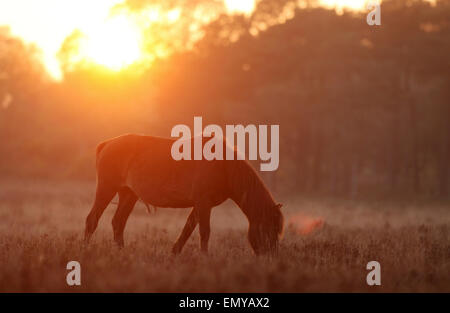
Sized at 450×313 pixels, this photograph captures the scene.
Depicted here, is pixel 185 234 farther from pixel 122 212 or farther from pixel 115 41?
pixel 115 41

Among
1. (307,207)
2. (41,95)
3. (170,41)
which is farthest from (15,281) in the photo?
A: (41,95)

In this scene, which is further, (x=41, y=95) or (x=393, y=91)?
(x=41, y=95)

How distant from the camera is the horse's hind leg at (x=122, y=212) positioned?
1121 cm

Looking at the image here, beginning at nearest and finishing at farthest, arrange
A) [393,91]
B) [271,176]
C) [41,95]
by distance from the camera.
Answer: [393,91] → [271,176] → [41,95]

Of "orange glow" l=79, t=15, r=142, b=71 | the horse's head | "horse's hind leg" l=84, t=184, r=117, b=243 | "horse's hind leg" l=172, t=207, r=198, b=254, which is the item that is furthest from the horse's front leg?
"orange glow" l=79, t=15, r=142, b=71

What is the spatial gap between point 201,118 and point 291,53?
638 centimetres

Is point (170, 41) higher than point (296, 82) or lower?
higher

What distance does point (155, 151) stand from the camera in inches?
431

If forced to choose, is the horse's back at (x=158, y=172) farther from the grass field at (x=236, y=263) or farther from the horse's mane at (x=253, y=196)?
the grass field at (x=236, y=263)

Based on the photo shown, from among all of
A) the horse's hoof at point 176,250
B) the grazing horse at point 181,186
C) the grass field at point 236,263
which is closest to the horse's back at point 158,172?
the grazing horse at point 181,186

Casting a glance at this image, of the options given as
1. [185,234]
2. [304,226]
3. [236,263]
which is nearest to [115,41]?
[304,226]

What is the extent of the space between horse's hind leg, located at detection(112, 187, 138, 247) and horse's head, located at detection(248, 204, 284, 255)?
9.36 feet

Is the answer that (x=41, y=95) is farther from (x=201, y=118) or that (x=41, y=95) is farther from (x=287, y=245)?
(x=287, y=245)

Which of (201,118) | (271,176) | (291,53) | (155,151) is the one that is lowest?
(155,151)
